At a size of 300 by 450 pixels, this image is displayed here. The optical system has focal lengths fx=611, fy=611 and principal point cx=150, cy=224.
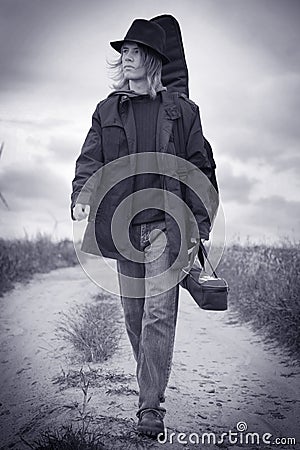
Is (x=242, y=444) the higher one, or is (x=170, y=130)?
(x=170, y=130)

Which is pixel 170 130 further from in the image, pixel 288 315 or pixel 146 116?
pixel 288 315

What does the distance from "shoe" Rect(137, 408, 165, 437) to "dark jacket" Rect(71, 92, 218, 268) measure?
0.78m

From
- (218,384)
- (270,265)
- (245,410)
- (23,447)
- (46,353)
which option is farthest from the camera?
(270,265)

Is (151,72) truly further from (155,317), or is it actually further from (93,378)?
(93,378)

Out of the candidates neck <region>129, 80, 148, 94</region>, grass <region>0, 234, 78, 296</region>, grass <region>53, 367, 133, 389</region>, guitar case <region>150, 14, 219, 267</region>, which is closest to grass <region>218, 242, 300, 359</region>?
grass <region>53, 367, 133, 389</region>

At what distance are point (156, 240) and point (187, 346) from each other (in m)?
2.25

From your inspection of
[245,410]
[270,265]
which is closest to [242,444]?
[245,410]

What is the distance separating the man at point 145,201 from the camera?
124 inches

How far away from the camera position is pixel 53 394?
3.94 metres

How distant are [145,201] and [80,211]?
35cm

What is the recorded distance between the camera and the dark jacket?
322 centimetres

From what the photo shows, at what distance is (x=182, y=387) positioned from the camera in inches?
161

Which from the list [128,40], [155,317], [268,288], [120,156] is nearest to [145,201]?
[120,156]

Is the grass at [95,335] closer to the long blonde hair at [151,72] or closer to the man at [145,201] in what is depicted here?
the man at [145,201]
